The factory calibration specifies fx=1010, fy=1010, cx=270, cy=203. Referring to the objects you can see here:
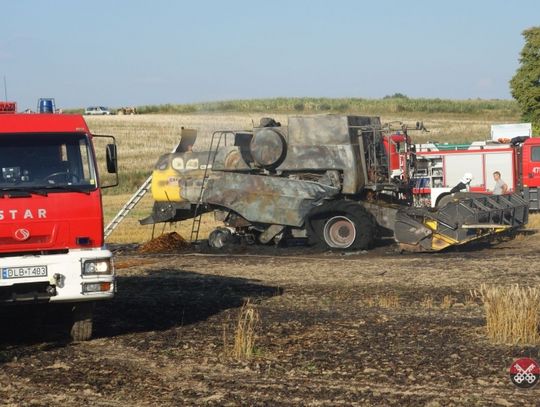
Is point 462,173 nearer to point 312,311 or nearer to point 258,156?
point 258,156

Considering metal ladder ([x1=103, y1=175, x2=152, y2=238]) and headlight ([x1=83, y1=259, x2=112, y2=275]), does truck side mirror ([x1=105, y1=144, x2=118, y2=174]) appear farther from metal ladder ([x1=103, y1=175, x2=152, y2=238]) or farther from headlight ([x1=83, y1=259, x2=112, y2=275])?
metal ladder ([x1=103, y1=175, x2=152, y2=238])

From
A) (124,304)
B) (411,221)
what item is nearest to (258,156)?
(411,221)

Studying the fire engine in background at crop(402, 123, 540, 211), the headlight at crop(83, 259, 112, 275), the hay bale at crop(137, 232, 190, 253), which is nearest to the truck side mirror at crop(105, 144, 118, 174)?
the headlight at crop(83, 259, 112, 275)

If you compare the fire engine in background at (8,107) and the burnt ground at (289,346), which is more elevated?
the fire engine in background at (8,107)

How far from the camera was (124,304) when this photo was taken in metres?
15.0

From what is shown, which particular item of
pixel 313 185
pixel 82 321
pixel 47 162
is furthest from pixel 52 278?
pixel 313 185

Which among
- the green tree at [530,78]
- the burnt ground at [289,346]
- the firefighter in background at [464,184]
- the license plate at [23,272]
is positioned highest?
the green tree at [530,78]

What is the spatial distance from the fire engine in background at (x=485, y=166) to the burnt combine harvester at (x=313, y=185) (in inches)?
328

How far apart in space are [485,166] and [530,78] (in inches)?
636

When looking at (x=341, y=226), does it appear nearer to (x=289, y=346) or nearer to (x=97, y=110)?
(x=289, y=346)

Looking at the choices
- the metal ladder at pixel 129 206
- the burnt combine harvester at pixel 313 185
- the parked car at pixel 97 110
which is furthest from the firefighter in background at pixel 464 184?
the parked car at pixel 97 110

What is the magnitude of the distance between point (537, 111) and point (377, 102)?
99.1 ft

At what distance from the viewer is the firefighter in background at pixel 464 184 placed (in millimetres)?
27281

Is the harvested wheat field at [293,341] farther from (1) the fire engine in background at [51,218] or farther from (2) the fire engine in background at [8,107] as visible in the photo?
(2) the fire engine in background at [8,107]
